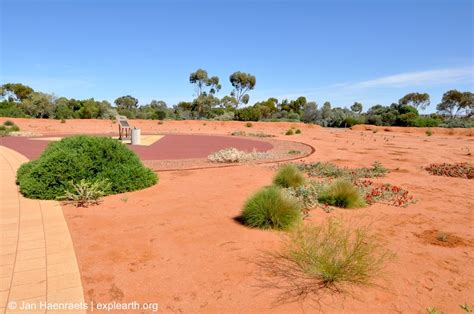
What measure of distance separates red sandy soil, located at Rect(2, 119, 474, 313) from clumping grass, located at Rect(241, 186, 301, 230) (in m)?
0.23

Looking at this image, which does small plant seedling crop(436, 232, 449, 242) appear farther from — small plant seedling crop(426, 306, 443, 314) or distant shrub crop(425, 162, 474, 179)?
distant shrub crop(425, 162, 474, 179)

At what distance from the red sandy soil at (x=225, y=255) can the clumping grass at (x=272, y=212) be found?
0.23 m

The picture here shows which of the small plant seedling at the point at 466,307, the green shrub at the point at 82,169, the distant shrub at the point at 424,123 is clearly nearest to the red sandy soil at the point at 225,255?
the small plant seedling at the point at 466,307

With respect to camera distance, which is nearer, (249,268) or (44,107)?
(249,268)

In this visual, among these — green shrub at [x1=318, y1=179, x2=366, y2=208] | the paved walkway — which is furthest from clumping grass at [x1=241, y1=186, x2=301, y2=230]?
the paved walkway

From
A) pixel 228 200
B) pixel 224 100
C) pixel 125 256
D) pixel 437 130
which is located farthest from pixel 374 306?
pixel 224 100

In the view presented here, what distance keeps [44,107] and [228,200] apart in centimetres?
5312

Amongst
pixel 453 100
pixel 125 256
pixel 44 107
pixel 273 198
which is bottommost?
pixel 125 256

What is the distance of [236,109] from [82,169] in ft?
188

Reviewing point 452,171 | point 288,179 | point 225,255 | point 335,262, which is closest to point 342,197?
point 288,179

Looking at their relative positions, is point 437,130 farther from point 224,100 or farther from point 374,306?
point 224,100

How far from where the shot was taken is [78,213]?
6.22m

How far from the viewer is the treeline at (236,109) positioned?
47.6 metres

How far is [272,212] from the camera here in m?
5.58
